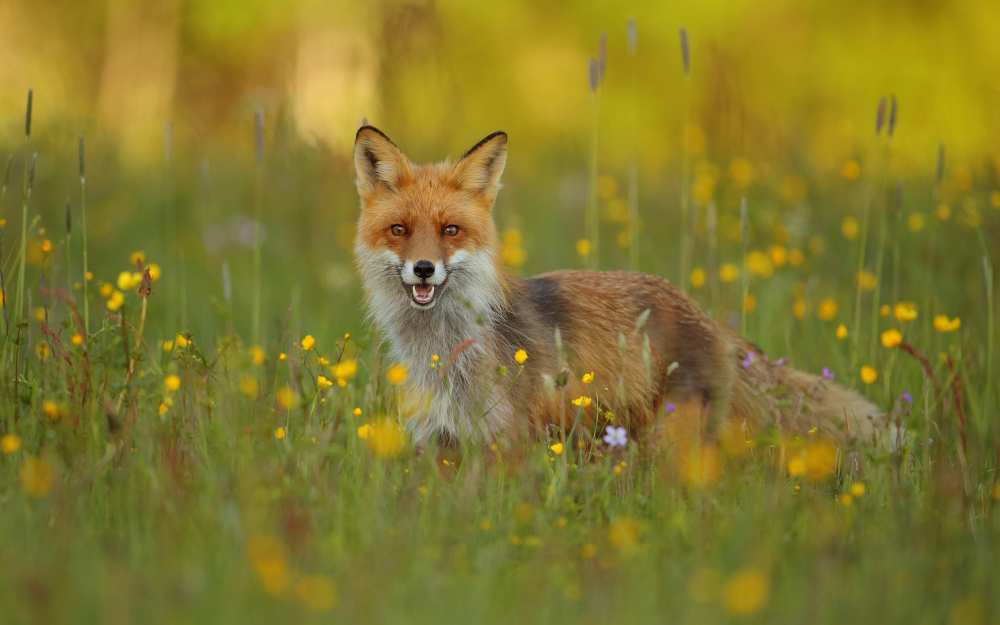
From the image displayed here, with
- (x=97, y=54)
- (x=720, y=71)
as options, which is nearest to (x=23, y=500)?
(x=720, y=71)

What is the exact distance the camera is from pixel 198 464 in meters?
3.98

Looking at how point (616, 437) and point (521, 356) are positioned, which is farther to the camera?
point (521, 356)

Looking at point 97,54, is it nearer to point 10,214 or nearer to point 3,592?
point 10,214

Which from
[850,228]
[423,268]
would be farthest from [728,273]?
[423,268]

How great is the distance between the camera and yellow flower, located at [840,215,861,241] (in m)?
7.99

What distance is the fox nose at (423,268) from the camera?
204 inches

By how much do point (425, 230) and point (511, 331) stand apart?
64cm

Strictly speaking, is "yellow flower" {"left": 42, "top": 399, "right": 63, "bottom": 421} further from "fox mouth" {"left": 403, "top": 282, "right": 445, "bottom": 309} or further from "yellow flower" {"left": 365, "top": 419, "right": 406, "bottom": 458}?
"fox mouth" {"left": 403, "top": 282, "right": 445, "bottom": 309}

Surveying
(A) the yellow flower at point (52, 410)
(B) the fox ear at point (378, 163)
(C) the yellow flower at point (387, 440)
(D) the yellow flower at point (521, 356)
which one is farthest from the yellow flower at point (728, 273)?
(A) the yellow flower at point (52, 410)

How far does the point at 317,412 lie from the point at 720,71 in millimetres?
3953

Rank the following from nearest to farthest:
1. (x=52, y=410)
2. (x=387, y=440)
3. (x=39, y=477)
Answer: (x=39, y=477) → (x=387, y=440) → (x=52, y=410)

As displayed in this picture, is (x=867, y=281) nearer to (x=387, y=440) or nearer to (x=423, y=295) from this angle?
(x=423, y=295)

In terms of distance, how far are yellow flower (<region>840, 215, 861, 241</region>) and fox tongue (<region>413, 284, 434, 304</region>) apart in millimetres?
3952

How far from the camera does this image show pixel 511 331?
5.38 m
